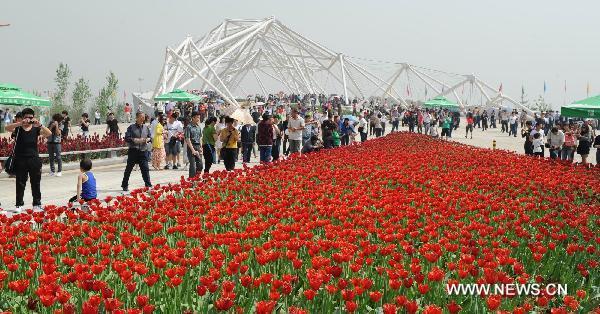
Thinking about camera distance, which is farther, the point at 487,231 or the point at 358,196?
the point at 358,196

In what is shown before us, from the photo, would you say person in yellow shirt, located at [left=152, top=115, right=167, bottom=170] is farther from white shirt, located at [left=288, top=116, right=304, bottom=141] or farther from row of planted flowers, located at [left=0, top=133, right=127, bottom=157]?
white shirt, located at [left=288, top=116, right=304, bottom=141]

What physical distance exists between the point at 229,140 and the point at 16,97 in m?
9.59

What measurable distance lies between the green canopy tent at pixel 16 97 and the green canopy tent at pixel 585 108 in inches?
652

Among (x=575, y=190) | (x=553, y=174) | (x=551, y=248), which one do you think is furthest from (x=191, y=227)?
(x=553, y=174)

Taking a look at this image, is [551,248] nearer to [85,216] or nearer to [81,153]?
[85,216]

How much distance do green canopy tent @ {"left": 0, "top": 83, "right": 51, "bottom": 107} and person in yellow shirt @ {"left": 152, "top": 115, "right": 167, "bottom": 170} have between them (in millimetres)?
5123

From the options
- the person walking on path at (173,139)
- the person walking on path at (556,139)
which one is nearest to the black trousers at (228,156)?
the person walking on path at (173,139)

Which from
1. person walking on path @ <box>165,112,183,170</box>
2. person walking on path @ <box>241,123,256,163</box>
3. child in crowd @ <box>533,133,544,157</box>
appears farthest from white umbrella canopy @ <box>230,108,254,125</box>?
child in crowd @ <box>533,133,544,157</box>

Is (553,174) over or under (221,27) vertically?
under

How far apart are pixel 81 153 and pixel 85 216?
14.1 m

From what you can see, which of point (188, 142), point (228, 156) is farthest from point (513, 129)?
point (188, 142)

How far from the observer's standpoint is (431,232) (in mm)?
6012

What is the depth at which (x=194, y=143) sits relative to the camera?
17172mm

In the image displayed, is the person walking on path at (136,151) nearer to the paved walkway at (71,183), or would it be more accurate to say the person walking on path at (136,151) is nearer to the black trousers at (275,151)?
the paved walkway at (71,183)
